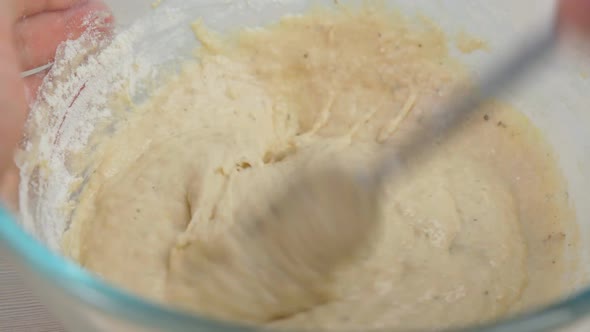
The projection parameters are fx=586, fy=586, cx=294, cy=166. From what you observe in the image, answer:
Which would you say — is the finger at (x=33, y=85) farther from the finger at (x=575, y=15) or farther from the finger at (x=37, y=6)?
the finger at (x=575, y=15)

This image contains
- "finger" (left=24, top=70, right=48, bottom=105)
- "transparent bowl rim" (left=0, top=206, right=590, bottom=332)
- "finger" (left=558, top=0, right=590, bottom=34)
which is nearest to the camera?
"transparent bowl rim" (left=0, top=206, right=590, bottom=332)

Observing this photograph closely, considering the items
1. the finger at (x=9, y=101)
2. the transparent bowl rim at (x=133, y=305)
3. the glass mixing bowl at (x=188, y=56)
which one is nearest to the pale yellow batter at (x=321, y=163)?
the glass mixing bowl at (x=188, y=56)

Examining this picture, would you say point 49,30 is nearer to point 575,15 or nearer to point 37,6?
point 37,6

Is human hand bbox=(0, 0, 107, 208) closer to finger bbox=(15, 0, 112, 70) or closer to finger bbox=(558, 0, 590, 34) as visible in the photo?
finger bbox=(15, 0, 112, 70)

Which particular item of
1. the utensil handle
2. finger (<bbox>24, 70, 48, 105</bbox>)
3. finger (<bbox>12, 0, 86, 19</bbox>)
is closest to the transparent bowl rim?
the utensil handle

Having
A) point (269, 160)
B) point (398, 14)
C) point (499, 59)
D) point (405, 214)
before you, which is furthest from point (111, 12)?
point (499, 59)

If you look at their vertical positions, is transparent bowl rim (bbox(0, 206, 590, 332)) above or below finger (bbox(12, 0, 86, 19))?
below
